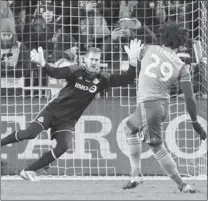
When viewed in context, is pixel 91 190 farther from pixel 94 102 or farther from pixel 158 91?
pixel 94 102

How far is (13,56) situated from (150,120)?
3.83 m

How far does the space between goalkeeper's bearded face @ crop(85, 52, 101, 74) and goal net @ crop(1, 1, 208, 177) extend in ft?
6.70

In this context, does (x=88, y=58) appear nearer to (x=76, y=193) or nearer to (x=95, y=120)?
(x=76, y=193)

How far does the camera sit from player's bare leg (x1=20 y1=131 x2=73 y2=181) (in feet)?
28.2

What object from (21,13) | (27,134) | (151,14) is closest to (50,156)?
(27,134)

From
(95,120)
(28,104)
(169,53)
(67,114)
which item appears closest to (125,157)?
(95,120)

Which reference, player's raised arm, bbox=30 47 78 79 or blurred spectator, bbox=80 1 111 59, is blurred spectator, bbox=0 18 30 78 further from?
player's raised arm, bbox=30 47 78 79

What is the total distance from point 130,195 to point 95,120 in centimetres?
300

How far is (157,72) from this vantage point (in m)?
8.62

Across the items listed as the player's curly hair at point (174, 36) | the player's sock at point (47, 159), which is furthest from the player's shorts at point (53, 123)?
the player's curly hair at point (174, 36)

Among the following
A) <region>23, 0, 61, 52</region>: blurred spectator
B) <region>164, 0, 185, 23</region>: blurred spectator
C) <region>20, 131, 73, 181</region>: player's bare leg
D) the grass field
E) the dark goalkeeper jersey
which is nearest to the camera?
the grass field

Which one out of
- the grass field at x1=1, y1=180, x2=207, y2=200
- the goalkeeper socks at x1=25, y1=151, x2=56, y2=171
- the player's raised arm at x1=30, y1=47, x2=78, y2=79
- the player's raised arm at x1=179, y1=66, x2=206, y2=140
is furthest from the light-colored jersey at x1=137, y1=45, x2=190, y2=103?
the goalkeeper socks at x1=25, y1=151, x2=56, y2=171

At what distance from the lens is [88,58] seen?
916 centimetres

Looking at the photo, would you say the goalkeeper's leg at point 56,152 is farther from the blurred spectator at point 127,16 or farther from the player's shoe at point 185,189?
the blurred spectator at point 127,16
